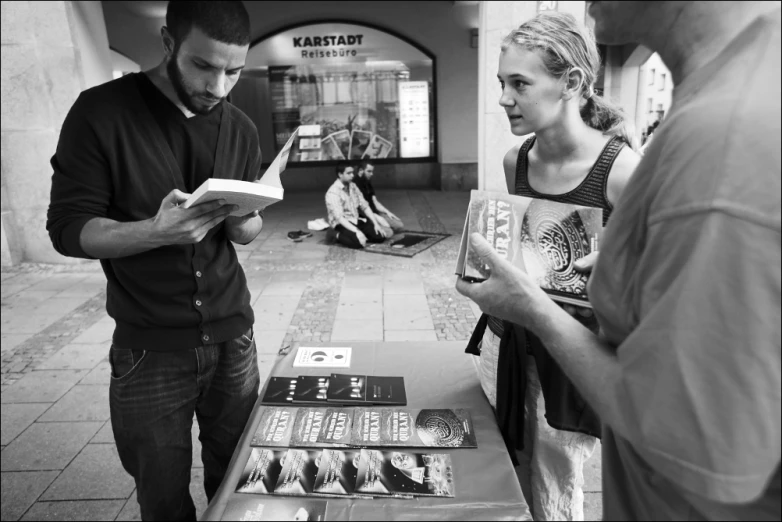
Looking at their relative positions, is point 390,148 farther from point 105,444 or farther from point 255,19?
point 105,444

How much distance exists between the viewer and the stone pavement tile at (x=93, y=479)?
9.50 feet

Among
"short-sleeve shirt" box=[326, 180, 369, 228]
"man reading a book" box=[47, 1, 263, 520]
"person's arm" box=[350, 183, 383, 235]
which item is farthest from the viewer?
"person's arm" box=[350, 183, 383, 235]

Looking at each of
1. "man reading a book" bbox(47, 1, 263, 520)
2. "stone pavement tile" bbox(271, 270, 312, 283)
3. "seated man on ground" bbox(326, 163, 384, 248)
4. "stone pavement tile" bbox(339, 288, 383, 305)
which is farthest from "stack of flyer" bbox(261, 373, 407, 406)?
"seated man on ground" bbox(326, 163, 384, 248)

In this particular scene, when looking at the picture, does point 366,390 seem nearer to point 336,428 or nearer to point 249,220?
point 336,428

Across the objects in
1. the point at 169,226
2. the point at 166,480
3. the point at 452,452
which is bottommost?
the point at 166,480

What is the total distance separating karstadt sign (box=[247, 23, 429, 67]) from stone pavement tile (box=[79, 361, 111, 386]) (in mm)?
10056

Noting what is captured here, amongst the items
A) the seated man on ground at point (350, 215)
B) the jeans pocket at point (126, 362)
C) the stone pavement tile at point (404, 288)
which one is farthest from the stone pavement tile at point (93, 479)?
the seated man on ground at point (350, 215)

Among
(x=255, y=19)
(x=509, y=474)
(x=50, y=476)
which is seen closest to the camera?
(x=509, y=474)

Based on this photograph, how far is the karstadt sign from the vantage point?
12.8 metres

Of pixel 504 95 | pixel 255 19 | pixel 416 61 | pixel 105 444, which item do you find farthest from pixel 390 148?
pixel 504 95

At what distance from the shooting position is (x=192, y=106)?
186 cm

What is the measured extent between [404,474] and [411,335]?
3.59 m

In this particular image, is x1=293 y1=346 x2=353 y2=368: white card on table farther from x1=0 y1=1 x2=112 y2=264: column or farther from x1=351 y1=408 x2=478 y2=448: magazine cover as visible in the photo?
x1=0 y1=1 x2=112 y2=264: column

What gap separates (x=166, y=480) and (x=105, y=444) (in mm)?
1865
